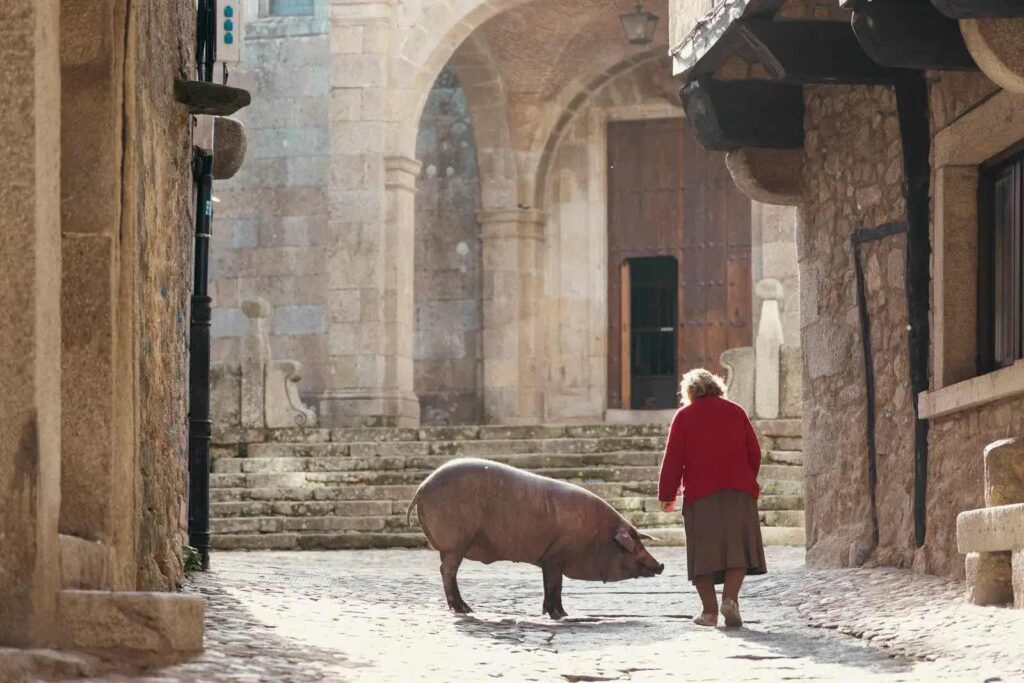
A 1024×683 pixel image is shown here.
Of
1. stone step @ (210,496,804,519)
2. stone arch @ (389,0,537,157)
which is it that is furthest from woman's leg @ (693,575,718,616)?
stone arch @ (389,0,537,157)

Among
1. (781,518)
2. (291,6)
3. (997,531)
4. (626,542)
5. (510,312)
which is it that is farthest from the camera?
(510,312)

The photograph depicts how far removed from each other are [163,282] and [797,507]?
838cm

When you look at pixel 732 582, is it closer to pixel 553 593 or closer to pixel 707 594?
pixel 707 594

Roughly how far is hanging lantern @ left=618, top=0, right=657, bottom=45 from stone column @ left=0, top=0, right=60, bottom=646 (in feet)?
51.6

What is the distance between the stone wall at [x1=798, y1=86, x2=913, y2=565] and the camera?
11.1 metres

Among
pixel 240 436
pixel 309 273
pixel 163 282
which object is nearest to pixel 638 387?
pixel 309 273

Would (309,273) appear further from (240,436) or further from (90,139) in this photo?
(90,139)

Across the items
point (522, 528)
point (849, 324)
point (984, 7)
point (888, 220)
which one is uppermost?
point (984, 7)

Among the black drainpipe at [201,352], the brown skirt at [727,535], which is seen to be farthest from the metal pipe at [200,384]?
the brown skirt at [727,535]

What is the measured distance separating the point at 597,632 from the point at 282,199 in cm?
1573

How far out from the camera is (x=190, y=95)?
31.9 ft

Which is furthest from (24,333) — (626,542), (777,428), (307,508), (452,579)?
(777,428)

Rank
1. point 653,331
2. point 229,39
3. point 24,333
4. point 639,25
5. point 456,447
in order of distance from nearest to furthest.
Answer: point 24,333 < point 229,39 < point 456,447 < point 639,25 < point 653,331

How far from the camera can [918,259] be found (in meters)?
10.7
